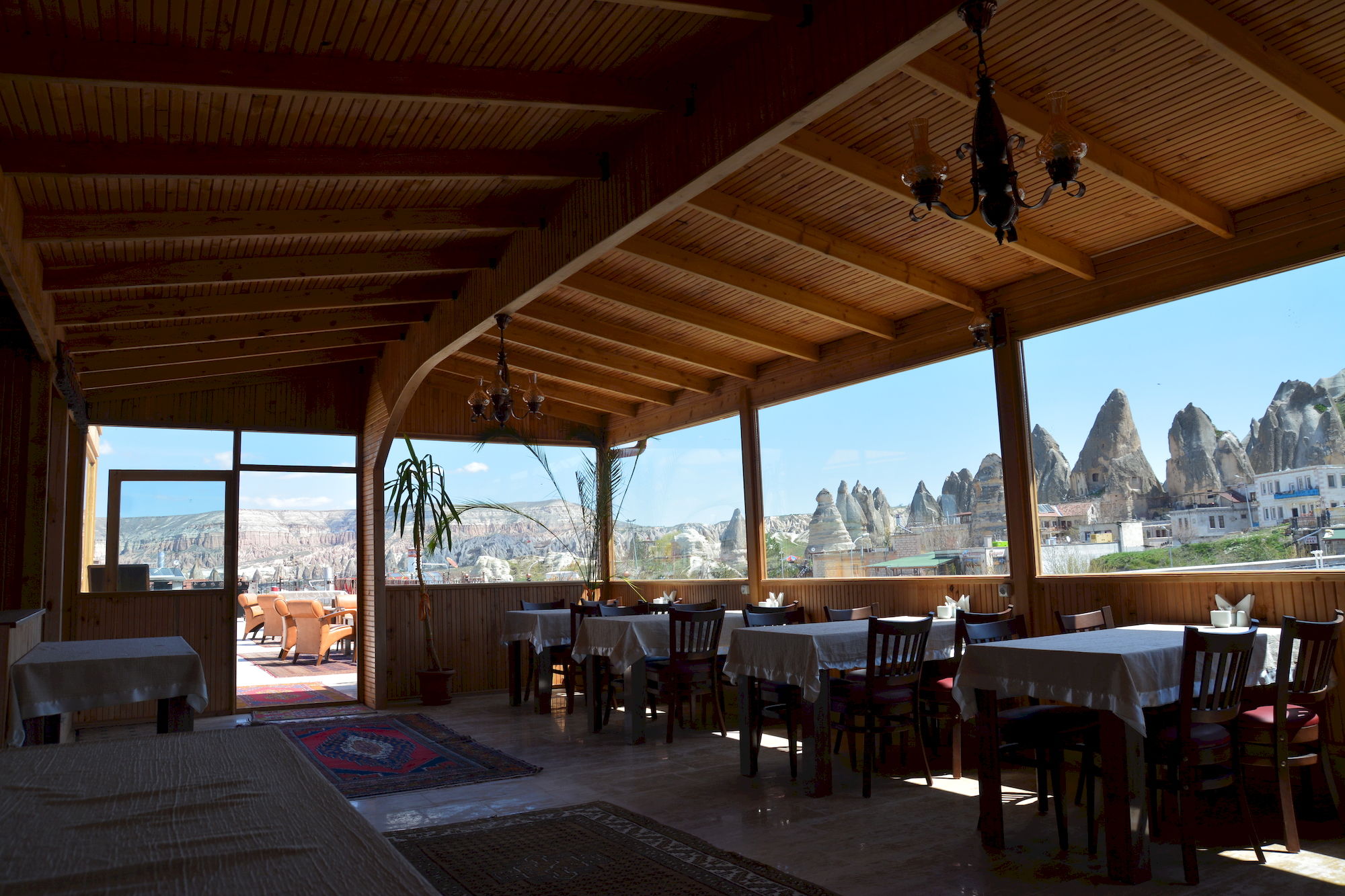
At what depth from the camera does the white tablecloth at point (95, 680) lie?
3.86 metres

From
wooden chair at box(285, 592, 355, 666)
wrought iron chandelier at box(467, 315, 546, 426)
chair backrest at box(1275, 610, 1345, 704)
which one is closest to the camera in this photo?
chair backrest at box(1275, 610, 1345, 704)

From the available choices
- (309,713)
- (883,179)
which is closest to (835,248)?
(883,179)

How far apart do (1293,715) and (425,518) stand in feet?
25.8

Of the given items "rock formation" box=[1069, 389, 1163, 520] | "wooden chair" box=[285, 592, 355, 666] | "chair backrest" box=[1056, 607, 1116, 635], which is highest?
"rock formation" box=[1069, 389, 1163, 520]

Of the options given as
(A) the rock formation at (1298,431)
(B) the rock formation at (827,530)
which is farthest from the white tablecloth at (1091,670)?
(B) the rock formation at (827,530)

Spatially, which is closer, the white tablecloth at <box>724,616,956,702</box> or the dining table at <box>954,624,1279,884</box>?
the dining table at <box>954,624,1279,884</box>

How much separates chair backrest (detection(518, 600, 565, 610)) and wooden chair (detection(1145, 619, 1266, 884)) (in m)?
6.29

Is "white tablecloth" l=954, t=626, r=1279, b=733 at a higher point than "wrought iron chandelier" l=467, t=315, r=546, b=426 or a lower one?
lower

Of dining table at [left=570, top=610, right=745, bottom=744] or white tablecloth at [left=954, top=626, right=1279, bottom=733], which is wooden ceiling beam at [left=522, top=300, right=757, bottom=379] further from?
white tablecloth at [left=954, top=626, right=1279, bottom=733]

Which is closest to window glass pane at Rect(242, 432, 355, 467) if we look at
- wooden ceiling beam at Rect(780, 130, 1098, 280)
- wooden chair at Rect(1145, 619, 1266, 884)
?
wooden ceiling beam at Rect(780, 130, 1098, 280)

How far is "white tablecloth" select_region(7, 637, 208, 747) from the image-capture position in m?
3.86

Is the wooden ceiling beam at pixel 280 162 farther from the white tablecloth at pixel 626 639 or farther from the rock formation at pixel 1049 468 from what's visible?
the rock formation at pixel 1049 468

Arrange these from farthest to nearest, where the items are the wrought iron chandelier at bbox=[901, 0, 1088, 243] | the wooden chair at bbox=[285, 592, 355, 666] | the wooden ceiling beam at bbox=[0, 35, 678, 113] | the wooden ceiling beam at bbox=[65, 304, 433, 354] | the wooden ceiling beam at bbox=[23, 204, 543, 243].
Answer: the wooden chair at bbox=[285, 592, 355, 666] → the wooden ceiling beam at bbox=[65, 304, 433, 354] → the wooden ceiling beam at bbox=[23, 204, 543, 243] → the wooden ceiling beam at bbox=[0, 35, 678, 113] → the wrought iron chandelier at bbox=[901, 0, 1088, 243]

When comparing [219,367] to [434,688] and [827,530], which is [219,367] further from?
[827,530]
